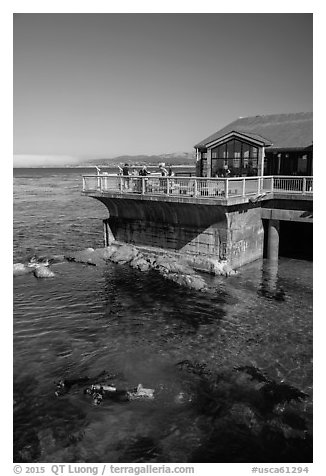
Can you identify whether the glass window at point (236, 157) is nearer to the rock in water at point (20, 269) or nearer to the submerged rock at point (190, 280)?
the submerged rock at point (190, 280)

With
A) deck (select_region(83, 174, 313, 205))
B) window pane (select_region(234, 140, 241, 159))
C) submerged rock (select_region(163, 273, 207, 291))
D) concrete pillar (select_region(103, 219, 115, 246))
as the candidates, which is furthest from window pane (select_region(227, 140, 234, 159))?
concrete pillar (select_region(103, 219, 115, 246))

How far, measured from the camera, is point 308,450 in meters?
9.15

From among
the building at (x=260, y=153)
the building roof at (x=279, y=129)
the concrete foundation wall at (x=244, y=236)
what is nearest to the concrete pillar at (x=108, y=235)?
the building at (x=260, y=153)

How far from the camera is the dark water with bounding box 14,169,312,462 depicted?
936 cm

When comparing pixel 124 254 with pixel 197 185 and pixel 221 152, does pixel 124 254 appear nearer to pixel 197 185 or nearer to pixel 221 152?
pixel 197 185

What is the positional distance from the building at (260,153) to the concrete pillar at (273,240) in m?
3.18

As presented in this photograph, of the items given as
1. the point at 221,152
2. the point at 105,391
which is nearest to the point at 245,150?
the point at 221,152

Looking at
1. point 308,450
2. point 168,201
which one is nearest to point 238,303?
point 168,201

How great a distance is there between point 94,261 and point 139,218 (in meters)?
3.87

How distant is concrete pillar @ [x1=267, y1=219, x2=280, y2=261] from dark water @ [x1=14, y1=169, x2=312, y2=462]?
183 centimetres

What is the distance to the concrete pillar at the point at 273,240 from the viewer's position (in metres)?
23.7

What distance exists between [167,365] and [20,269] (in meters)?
13.3

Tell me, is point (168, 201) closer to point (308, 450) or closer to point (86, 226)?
point (308, 450)

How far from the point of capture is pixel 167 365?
1266 centimetres
